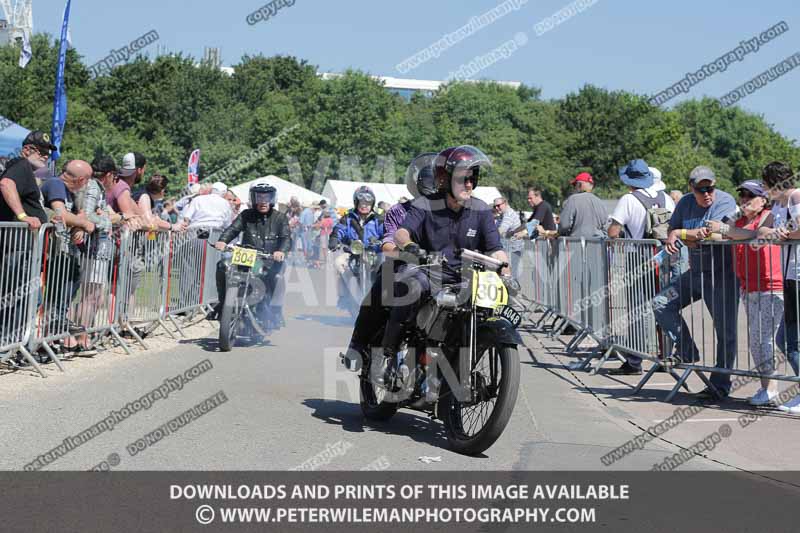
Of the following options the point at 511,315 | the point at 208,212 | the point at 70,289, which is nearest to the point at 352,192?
the point at 208,212

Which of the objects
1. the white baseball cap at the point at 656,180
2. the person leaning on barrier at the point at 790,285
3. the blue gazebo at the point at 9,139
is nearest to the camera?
the person leaning on barrier at the point at 790,285

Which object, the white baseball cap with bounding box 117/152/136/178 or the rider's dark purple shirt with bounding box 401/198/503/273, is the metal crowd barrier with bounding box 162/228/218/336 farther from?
the rider's dark purple shirt with bounding box 401/198/503/273

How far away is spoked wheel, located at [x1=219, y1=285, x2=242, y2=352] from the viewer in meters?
11.4

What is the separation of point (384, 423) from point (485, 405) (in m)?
1.32

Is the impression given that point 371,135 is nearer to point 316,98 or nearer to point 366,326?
point 316,98

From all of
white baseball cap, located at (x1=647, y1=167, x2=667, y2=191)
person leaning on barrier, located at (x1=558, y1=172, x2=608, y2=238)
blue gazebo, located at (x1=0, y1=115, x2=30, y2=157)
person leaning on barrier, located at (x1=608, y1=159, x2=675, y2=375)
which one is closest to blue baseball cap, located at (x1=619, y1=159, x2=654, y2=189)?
person leaning on barrier, located at (x1=608, y1=159, x2=675, y2=375)

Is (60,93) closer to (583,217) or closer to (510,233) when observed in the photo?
(510,233)

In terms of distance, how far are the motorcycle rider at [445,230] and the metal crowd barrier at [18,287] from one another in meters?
3.83

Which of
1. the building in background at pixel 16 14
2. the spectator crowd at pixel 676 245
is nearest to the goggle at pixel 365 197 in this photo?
the spectator crowd at pixel 676 245

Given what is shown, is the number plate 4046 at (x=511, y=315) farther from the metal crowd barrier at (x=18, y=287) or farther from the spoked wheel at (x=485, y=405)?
the metal crowd barrier at (x=18, y=287)

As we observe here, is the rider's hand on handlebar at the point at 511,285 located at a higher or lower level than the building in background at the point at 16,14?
lower

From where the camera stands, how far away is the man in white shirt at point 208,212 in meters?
15.4

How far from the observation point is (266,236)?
40.8ft
